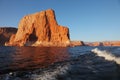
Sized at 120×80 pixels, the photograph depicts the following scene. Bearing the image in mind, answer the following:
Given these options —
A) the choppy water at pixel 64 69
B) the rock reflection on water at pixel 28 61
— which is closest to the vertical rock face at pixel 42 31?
the rock reflection on water at pixel 28 61

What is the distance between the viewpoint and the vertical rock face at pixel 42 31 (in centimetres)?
13425

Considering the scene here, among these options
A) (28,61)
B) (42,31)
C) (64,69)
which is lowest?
(64,69)

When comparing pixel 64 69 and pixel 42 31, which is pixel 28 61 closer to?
pixel 64 69

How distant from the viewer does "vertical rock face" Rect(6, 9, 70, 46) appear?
13425 cm

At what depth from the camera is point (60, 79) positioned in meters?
10.8

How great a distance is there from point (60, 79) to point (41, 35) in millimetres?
131898

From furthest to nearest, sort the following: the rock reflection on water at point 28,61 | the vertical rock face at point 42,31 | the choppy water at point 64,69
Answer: the vertical rock face at point 42,31 → the rock reflection on water at point 28,61 → the choppy water at point 64,69

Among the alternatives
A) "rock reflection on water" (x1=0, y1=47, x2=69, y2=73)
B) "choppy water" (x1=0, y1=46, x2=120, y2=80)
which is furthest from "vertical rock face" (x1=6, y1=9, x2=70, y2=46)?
"choppy water" (x1=0, y1=46, x2=120, y2=80)

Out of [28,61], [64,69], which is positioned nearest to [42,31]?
[28,61]

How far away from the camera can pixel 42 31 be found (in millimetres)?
143500

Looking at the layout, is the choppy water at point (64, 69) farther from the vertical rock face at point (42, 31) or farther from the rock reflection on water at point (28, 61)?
the vertical rock face at point (42, 31)

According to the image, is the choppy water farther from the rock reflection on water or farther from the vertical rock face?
the vertical rock face

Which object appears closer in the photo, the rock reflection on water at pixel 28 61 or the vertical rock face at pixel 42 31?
the rock reflection on water at pixel 28 61

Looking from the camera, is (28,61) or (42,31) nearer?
(28,61)
